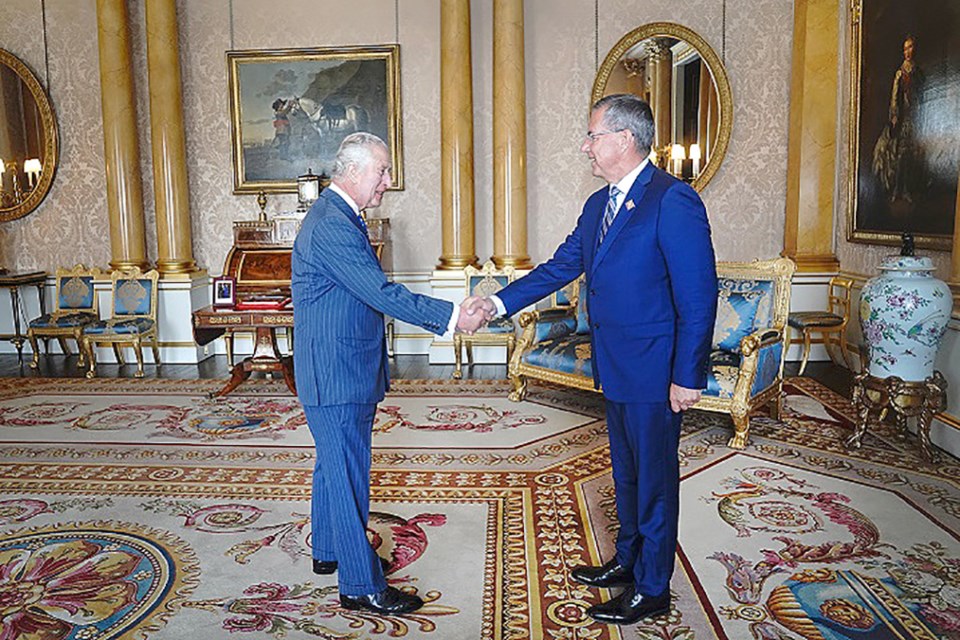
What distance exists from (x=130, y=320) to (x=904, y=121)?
6.95 metres

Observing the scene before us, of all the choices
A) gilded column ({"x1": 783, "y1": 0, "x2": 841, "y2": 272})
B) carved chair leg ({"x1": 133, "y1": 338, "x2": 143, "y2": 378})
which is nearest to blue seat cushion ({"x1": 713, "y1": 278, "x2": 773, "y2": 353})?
gilded column ({"x1": 783, "y1": 0, "x2": 841, "y2": 272})

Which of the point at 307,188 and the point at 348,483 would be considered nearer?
the point at 348,483

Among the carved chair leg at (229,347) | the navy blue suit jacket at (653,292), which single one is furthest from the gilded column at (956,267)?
the carved chair leg at (229,347)

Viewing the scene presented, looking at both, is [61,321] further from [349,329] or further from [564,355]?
[349,329]

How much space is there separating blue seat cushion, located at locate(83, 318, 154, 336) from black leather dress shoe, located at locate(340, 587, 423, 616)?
534cm

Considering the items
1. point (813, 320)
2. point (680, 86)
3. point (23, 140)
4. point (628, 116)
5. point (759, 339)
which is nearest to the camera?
point (628, 116)

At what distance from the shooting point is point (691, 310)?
2.46 m

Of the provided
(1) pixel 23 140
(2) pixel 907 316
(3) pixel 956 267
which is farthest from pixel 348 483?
(1) pixel 23 140

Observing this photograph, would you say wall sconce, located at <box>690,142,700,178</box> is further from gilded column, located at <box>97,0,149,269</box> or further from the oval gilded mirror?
the oval gilded mirror

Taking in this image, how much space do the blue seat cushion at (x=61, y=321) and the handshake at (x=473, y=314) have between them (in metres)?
5.81

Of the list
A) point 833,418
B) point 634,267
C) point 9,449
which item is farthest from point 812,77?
point 9,449

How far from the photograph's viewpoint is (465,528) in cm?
353

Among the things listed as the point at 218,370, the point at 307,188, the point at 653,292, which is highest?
the point at 307,188

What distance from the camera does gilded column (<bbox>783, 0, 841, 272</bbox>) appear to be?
7.10 meters
